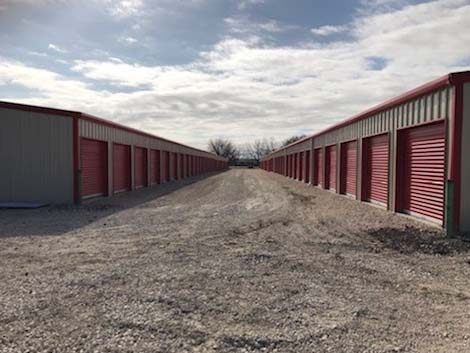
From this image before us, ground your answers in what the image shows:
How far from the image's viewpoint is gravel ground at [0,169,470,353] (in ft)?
12.1

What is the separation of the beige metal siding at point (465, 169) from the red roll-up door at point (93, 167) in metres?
12.7

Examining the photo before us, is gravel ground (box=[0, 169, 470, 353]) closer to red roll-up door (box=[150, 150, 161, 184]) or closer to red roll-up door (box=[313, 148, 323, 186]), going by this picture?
red roll-up door (box=[313, 148, 323, 186])

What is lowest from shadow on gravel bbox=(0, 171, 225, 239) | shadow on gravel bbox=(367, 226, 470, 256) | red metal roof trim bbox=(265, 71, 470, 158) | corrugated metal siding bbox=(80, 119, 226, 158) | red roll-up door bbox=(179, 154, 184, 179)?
shadow on gravel bbox=(0, 171, 225, 239)

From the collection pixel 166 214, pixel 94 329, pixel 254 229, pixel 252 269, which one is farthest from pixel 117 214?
pixel 94 329

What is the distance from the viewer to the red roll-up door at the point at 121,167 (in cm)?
2014

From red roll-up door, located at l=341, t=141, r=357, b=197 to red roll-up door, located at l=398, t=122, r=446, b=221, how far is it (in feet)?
17.6

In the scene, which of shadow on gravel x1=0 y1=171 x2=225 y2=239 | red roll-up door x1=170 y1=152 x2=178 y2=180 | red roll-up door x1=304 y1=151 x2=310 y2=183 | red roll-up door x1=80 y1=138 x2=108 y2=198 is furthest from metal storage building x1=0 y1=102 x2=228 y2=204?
red roll-up door x1=170 y1=152 x2=178 y2=180

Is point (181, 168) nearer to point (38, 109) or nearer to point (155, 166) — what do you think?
point (155, 166)

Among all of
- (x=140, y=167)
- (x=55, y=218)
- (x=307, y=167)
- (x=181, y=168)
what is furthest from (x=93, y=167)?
(x=181, y=168)

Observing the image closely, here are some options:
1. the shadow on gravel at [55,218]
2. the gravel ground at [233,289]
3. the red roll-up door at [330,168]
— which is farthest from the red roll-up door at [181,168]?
the gravel ground at [233,289]

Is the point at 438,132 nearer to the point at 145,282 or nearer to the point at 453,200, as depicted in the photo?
the point at 453,200

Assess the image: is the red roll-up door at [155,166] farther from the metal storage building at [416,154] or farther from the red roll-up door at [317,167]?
the metal storage building at [416,154]

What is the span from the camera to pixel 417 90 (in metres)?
10.4

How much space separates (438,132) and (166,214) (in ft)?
25.0
